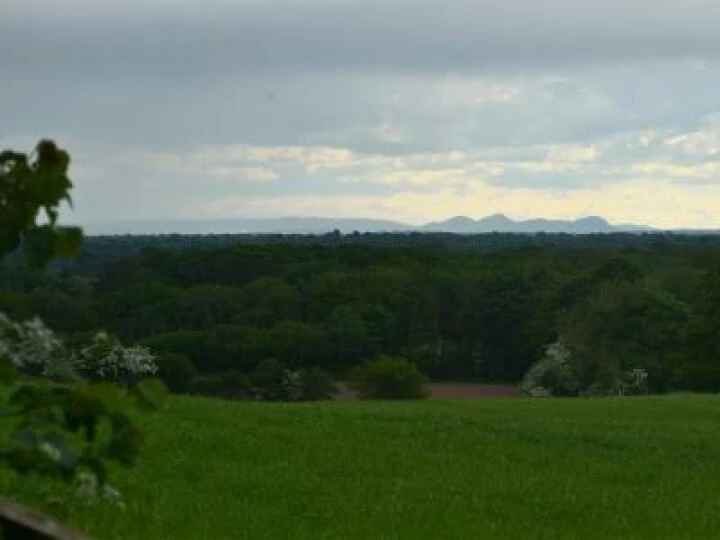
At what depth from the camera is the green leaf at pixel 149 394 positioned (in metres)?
2.65

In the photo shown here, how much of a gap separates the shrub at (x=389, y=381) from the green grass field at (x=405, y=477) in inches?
1156

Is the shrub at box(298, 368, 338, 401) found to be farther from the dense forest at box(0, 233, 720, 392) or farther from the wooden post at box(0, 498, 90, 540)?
the wooden post at box(0, 498, 90, 540)

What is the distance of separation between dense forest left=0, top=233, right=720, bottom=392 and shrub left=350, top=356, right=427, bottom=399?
4456 mm

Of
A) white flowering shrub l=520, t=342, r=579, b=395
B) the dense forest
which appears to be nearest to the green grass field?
the dense forest

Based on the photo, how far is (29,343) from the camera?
2.49 meters

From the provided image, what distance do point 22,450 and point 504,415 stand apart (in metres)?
15.0

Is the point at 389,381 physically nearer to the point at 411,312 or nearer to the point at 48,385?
the point at 411,312

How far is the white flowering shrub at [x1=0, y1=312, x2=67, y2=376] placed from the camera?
2.47 metres

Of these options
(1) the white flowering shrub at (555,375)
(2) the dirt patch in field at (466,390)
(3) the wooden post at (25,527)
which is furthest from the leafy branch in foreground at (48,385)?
(2) the dirt patch in field at (466,390)

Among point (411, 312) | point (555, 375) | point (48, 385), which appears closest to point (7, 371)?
point (48, 385)

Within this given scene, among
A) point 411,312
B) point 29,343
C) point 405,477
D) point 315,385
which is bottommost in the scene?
point 315,385

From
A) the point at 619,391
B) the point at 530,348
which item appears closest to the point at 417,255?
the point at 530,348

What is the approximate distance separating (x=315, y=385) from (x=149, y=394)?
4603cm

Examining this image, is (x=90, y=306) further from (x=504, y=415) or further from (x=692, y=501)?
(x=692, y=501)
